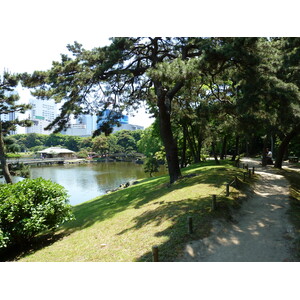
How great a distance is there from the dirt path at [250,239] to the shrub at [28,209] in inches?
152

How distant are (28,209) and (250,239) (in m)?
5.24

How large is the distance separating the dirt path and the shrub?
385 cm

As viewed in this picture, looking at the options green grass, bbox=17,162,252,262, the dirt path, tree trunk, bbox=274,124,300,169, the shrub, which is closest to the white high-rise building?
the shrub

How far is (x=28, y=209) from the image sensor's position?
606 centimetres

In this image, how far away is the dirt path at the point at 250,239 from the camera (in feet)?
14.4

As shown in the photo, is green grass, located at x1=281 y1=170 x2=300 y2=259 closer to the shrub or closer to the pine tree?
the shrub

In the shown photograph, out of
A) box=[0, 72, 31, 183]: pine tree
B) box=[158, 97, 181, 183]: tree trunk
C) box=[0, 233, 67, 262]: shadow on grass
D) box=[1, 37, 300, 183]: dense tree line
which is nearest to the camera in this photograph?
box=[0, 233, 67, 262]: shadow on grass

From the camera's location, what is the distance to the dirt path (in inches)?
173

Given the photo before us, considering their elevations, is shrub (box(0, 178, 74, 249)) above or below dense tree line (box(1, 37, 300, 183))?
below

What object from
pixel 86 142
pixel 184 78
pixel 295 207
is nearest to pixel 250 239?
pixel 295 207

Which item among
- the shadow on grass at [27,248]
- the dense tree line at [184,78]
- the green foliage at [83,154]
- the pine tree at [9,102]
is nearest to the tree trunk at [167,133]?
the dense tree line at [184,78]

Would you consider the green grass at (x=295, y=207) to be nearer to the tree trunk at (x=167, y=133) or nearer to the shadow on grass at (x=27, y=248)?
the tree trunk at (x=167, y=133)

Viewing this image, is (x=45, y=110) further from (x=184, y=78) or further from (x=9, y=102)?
(x=184, y=78)
